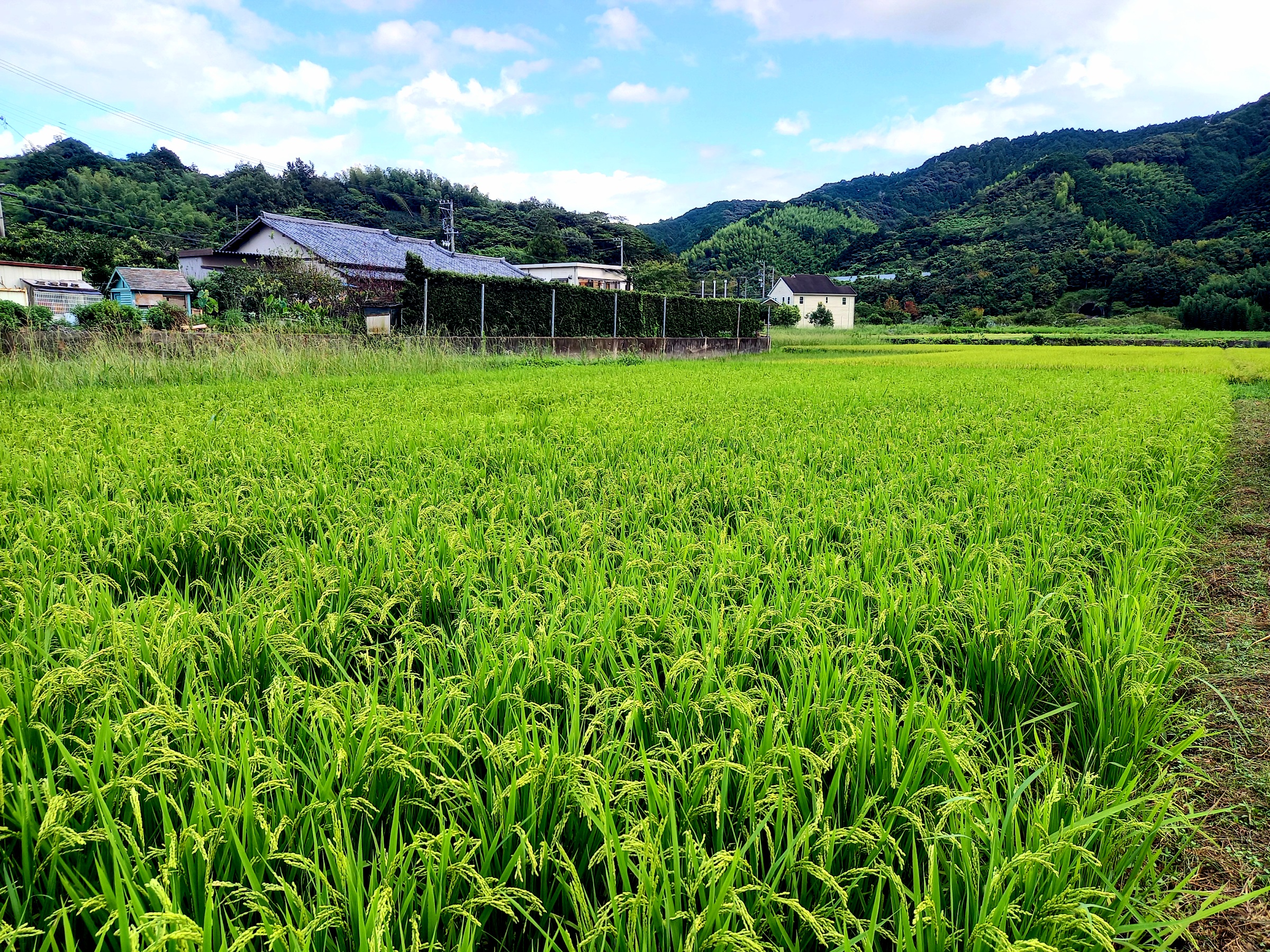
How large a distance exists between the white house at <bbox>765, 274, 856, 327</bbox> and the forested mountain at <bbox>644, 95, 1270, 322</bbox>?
202 inches

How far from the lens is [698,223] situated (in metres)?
115

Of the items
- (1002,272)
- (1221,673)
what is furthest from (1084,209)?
(1221,673)

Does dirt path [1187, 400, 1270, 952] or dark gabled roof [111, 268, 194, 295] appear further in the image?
dark gabled roof [111, 268, 194, 295]

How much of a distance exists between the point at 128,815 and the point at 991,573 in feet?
8.49

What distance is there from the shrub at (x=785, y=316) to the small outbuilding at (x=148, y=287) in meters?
44.5

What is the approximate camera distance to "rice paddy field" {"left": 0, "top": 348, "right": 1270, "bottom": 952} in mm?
1066

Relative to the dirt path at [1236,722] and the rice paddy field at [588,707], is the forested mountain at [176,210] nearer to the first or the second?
the rice paddy field at [588,707]

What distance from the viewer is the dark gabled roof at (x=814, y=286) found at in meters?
78.7

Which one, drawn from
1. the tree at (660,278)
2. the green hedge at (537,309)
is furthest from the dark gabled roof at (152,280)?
the tree at (660,278)

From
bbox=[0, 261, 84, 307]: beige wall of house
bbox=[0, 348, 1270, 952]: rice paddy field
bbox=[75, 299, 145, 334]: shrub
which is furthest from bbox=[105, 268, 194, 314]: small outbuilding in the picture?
bbox=[0, 348, 1270, 952]: rice paddy field

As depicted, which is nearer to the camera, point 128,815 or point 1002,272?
Answer: point 128,815

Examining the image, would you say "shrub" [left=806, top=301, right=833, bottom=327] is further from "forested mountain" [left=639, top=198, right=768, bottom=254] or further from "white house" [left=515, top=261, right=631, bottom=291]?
"forested mountain" [left=639, top=198, right=768, bottom=254]

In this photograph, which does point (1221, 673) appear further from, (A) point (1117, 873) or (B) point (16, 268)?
(B) point (16, 268)

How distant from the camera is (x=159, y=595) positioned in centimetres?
220
